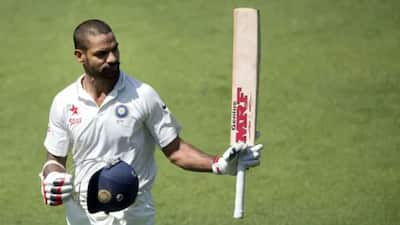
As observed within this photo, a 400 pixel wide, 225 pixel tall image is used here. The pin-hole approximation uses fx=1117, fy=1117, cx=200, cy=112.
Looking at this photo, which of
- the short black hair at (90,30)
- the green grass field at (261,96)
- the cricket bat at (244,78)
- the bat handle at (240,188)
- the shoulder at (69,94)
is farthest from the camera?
the green grass field at (261,96)

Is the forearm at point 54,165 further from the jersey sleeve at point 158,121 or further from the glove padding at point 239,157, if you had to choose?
the glove padding at point 239,157

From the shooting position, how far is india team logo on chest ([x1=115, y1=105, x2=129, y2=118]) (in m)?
7.32

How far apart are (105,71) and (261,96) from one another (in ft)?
17.9

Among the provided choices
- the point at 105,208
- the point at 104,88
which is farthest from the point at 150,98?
the point at 105,208

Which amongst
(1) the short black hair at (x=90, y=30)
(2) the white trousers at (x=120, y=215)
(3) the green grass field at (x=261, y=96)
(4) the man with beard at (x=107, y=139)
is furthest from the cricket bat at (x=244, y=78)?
(3) the green grass field at (x=261, y=96)

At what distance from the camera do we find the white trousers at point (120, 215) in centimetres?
746

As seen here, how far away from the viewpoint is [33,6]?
1462cm

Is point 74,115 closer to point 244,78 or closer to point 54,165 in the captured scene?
point 54,165

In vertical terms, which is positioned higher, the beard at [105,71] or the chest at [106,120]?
the beard at [105,71]

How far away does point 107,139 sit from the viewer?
7344 mm

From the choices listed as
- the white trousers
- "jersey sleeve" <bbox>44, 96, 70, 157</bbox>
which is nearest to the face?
"jersey sleeve" <bbox>44, 96, 70, 157</bbox>

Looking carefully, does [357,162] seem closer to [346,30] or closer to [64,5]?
[346,30]

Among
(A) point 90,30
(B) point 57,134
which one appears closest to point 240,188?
(B) point 57,134

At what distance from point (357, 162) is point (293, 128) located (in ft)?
3.09
